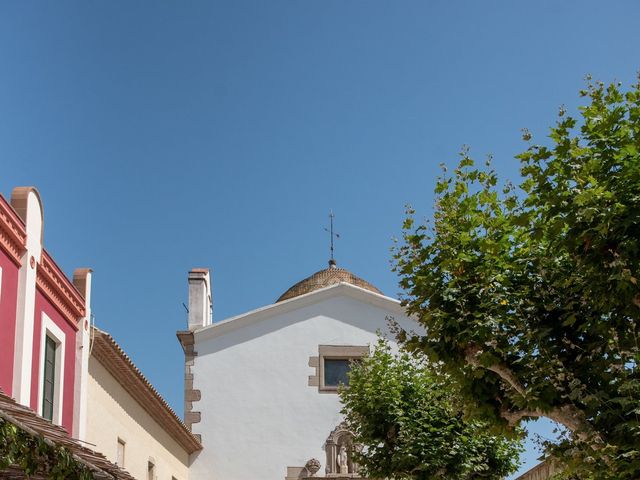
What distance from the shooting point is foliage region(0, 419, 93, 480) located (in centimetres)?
Result: 952

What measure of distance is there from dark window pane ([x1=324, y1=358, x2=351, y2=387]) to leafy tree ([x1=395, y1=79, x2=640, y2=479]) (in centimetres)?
1354

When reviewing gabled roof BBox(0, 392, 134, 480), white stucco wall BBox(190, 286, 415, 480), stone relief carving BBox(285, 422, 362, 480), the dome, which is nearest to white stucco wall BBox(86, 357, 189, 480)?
white stucco wall BBox(190, 286, 415, 480)

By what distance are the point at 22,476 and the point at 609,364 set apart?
6.27 meters

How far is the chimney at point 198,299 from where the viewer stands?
27.8 m

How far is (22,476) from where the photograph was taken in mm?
11344

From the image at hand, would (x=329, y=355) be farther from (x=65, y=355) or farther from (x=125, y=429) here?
(x=65, y=355)

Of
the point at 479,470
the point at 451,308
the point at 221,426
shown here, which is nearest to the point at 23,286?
the point at 451,308

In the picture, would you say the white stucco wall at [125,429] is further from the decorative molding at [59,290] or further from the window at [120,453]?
the decorative molding at [59,290]

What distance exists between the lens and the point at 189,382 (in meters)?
27.1

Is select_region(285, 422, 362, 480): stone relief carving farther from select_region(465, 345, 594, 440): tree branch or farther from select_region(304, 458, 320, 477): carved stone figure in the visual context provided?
select_region(465, 345, 594, 440): tree branch

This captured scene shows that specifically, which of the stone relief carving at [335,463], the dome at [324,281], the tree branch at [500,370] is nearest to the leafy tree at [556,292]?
the tree branch at [500,370]

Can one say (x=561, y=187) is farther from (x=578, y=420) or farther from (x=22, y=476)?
(x=22, y=476)

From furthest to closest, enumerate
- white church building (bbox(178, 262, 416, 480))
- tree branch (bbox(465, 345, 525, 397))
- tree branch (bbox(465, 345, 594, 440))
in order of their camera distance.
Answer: white church building (bbox(178, 262, 416, 480)) → tree branch (bbox(465, 345, 525, 397)) → tree branch (bbox(465, 345, 594, 440))

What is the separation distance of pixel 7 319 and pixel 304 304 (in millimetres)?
14807
